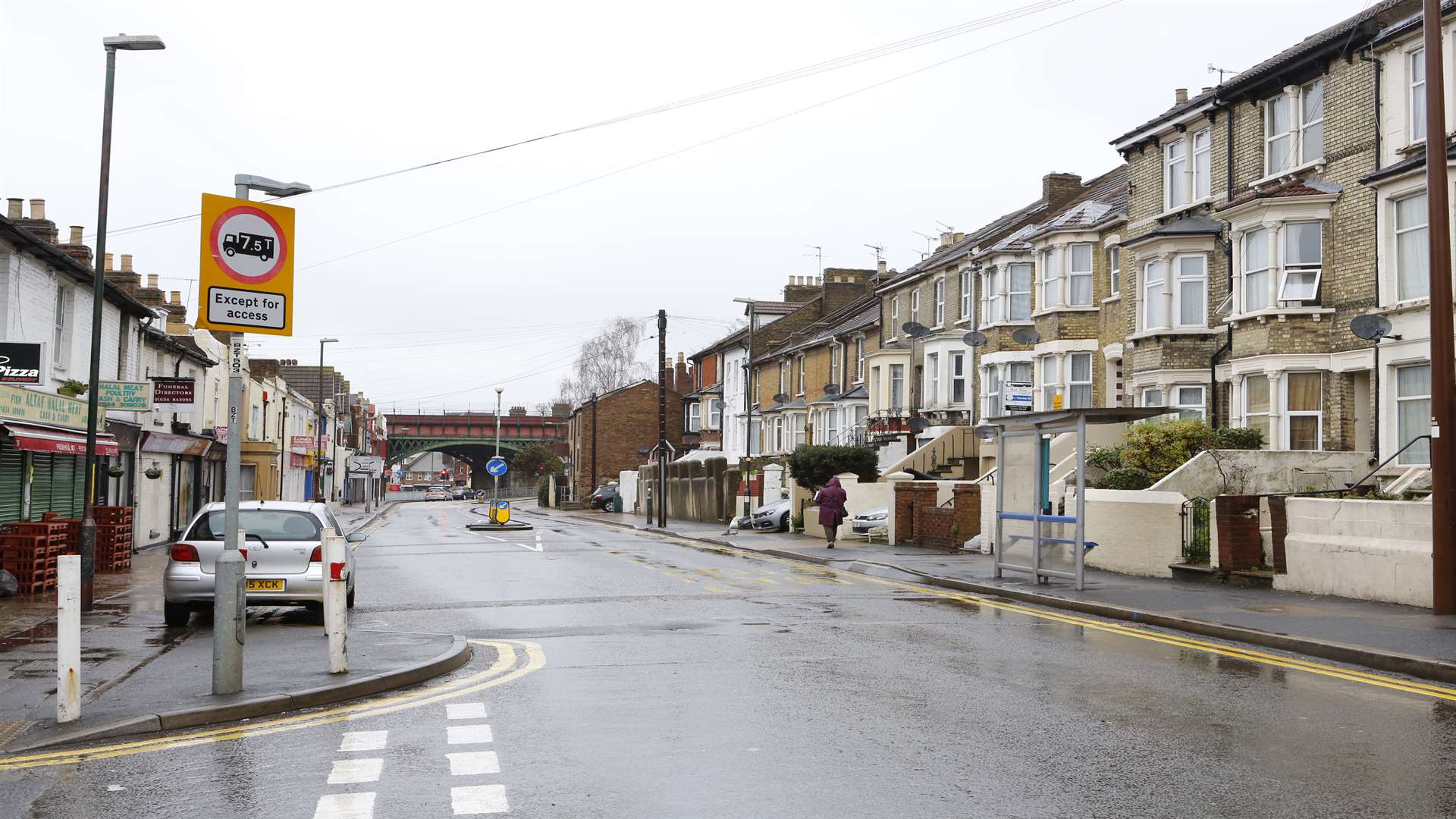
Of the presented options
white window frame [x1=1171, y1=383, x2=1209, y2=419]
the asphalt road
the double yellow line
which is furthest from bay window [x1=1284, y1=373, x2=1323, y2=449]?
the double yellow line

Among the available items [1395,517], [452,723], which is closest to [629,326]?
[1395,517]

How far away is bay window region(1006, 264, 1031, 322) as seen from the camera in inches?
1519

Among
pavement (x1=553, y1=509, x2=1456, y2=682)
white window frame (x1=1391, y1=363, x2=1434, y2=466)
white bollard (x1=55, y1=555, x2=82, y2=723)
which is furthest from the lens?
white window frame (x1=1391, y1=363, x2=1434, y2=466)

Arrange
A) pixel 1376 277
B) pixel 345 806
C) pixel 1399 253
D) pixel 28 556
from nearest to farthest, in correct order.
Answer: pixel 345 806, pixel 28 556, pixel 1399 253, pixel 1376 277

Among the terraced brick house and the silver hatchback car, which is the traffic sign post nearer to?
the silver hatchback car

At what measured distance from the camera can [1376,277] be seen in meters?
23.2

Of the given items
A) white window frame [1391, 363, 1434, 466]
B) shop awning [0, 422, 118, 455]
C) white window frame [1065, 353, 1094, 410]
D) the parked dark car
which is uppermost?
white window frame [1065, 353, 1094, 410]

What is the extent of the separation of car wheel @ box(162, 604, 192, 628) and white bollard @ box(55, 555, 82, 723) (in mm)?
5903

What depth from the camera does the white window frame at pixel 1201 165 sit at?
28.9m

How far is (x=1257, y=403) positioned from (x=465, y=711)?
21632 millimetres

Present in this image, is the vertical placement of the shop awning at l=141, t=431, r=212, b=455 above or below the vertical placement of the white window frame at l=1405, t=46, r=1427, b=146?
below

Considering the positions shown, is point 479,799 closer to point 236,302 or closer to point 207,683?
point 207,683

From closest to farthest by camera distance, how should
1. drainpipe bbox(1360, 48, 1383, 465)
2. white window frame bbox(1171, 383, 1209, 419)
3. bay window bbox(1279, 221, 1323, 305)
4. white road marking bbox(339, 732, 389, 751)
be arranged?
white road marking bbox(339, 732, 389, 751), drainpipe bbox(1360, 48, 1383, 465), bay window bbox(1279, 221, 1323, 305), white window frame bbox(1171, 383, 1209, 419)

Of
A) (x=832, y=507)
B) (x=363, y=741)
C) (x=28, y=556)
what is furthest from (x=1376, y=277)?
(x=28, y=556)
